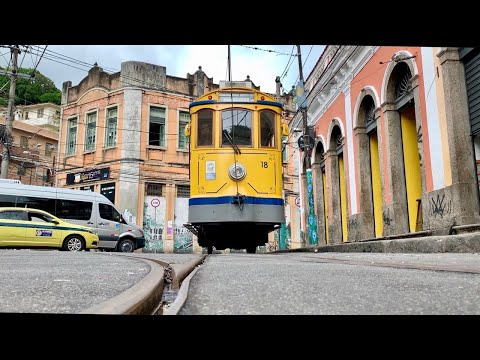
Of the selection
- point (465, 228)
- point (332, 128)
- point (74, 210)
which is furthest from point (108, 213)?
point (465, 228)

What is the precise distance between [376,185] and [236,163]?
4.56 m

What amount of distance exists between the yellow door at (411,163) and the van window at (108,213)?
10.8 m

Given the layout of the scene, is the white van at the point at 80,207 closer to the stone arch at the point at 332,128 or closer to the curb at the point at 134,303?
the stone arch at the point at 332,128

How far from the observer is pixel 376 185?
41.4ft

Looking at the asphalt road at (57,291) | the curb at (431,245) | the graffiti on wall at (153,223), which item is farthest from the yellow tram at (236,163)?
the graffiti on wall at (153,223)

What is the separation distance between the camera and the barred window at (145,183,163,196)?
74.9 ft

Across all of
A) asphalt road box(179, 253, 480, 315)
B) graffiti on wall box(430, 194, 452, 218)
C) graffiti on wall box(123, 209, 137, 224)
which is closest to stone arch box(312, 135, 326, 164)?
graffiti on wall box(430, 194, 452, 218)

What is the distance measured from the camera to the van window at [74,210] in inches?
648

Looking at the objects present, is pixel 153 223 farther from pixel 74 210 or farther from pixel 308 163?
pixel 308 163

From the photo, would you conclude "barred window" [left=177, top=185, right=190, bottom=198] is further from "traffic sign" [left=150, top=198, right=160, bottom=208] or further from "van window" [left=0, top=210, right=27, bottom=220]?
"van window" [left=0, top=210, right=27, bottom=220]
